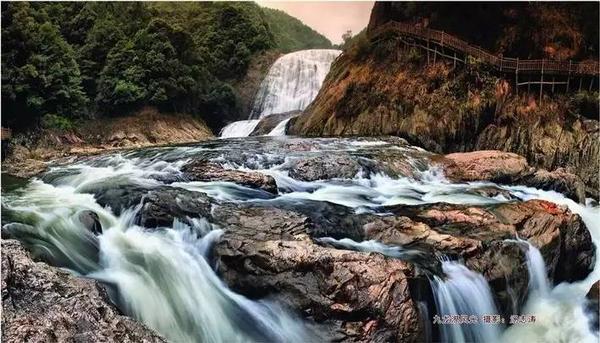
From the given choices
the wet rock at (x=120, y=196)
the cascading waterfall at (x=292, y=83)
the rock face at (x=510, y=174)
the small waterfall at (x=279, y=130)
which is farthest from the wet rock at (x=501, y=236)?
the cascading waterfall at (x=292, y=83)

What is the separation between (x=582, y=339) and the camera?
6.86 metres

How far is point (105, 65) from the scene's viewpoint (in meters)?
23.0

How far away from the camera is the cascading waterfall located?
99.8 ft

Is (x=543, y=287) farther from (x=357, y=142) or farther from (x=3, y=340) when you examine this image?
(x=357, y=142)

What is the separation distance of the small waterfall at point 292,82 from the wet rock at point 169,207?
2240 cm

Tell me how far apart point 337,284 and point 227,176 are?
461cm

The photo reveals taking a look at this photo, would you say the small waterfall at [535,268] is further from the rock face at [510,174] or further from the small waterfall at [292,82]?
the small waterfall at [292,82]

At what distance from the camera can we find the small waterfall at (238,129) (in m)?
25.1

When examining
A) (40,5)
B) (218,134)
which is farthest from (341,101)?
(40,5)

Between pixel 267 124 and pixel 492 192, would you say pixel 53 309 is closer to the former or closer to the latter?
pixel 492 192

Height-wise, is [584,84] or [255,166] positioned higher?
[584,84]

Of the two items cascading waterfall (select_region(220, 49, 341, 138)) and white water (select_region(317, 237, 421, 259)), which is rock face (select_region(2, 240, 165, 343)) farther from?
cascading waterfall (select_region(220, 49, 341, 138))

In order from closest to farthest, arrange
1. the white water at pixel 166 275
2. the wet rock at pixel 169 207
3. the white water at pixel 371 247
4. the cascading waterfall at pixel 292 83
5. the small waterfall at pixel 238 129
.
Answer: the white water at pixel 166 275, the white water at pixel 371 247, the wet rock at pixel 169 207, the small waterfall at pixel 238 129, the cascading waterfall at pixel 292 83

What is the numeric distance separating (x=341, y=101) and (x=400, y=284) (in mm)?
15592
